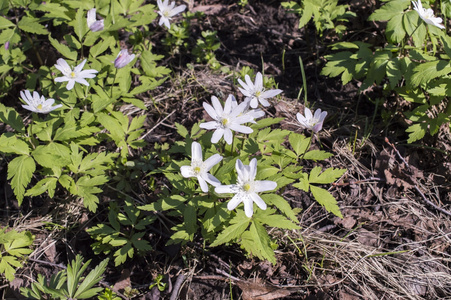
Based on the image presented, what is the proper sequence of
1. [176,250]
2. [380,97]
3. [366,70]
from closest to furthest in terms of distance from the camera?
[176,250] → [366,70] → [380,97]

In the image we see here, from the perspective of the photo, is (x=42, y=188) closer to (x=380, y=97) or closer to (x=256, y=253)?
(x=256, y=253)

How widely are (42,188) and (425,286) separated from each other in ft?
10.1

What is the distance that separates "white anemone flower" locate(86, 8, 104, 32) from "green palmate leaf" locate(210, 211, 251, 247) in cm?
229

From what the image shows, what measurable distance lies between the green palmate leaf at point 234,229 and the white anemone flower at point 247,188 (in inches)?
→ 5.2

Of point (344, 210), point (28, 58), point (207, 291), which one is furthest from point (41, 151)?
point (344, 210)

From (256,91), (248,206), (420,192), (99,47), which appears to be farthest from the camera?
(99,47)

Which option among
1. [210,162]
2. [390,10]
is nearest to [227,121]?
[210,162]

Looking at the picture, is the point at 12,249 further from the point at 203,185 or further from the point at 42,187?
the point at 203,185

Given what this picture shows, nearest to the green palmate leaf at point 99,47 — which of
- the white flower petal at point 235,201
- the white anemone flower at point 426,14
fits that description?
the white flower petal at point 235,201

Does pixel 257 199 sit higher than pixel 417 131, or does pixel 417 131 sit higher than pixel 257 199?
pixel 257 199

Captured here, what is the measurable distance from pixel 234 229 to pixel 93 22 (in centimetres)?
254

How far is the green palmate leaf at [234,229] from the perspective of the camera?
2.34 meters

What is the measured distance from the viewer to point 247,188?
234 cm

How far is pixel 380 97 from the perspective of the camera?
13.1 ft
